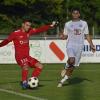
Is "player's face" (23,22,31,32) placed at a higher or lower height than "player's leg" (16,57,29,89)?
higher

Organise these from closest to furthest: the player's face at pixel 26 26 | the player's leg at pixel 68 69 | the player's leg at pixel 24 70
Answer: the player's leg at pixel 24 70 < the player's face at pixel 26 26 < the player's leg at pixel 68 69

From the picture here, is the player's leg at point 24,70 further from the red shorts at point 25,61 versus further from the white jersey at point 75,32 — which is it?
the white jersey at point 75,32

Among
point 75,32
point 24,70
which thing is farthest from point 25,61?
point 75,32

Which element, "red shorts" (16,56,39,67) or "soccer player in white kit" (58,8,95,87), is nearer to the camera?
"red shorts" (16,56,39,67)

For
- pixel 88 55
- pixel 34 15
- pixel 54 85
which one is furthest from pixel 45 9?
pixel 54 85

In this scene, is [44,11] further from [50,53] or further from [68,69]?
[68,69]

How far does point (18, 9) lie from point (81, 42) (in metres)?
46.5

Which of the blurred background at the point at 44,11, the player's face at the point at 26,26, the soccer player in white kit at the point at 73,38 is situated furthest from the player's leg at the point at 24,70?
the blurred background at the point at 44,11

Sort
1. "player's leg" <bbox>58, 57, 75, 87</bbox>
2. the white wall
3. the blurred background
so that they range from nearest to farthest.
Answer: "player's leg" <bbox>58, 57, 75, 87</bbox>, the white wall, the blurred background

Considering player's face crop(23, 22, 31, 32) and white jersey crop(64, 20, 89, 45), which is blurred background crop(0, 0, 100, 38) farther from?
player's face crop(23, 22, 31, 32)

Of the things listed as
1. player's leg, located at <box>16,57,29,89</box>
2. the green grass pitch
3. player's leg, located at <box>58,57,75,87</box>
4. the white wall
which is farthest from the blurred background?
player's leg, located at <box>16,57,29,89</box>

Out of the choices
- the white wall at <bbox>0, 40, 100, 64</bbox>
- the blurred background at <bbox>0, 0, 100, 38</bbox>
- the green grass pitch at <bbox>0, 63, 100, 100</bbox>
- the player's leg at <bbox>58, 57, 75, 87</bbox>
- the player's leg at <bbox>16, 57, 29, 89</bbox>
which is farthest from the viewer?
the blurred background at <bbox>0, 0, 100, 38</bbox>

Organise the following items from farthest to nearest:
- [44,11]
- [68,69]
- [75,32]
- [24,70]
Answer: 1. [44,11]
2. [68,69]
3. [75,32]
4. [24,70]

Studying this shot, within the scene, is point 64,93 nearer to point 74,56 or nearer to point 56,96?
point 56,96
